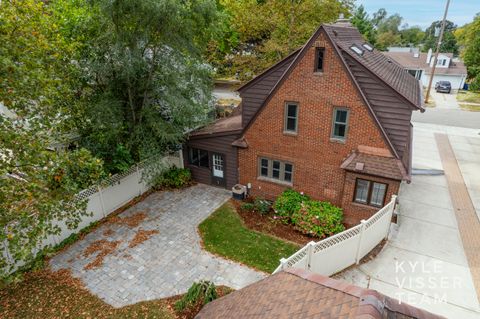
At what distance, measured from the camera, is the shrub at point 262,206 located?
1427 cm

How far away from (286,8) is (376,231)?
20.9m

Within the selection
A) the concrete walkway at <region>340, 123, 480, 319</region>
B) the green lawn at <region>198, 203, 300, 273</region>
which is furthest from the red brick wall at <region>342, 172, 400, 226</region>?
the green lawn at <region>198, 203, 300, 273</region>

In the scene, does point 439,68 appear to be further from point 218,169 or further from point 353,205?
point 218,169

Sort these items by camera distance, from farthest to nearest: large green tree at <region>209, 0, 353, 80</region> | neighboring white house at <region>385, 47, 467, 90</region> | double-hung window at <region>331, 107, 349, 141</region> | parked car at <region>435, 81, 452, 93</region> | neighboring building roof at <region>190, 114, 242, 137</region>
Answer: neighboring white house at <region>385, 47, 467, 90</region> → parked car at <region>435, 81, 452, 93</region> → large green tree at <region>209, 0, 353, 80</region> → neighboring building roof at <region>190, 114, 242, 137</region> → double-hung window at <region>331, 107, 349, 141</region>

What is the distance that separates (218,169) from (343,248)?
8175 mm

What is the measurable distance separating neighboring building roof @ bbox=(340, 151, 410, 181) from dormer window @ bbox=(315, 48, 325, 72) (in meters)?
3.81

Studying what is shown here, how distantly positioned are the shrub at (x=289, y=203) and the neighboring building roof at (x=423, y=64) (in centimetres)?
4169

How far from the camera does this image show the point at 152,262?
37.0ft

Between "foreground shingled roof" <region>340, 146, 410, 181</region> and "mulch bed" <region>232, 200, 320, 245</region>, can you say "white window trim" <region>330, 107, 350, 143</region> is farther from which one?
"mulch bed" <region>232, 200, 320, 245</region>

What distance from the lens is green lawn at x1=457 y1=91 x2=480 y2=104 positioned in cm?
3753

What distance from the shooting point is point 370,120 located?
38.4 ft

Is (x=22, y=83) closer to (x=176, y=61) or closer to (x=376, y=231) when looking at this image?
(x=176, y=61)

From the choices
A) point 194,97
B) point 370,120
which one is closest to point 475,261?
point 370,120

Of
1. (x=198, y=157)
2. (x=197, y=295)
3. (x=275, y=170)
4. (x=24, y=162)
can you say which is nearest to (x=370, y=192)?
(x=275, y=170)
